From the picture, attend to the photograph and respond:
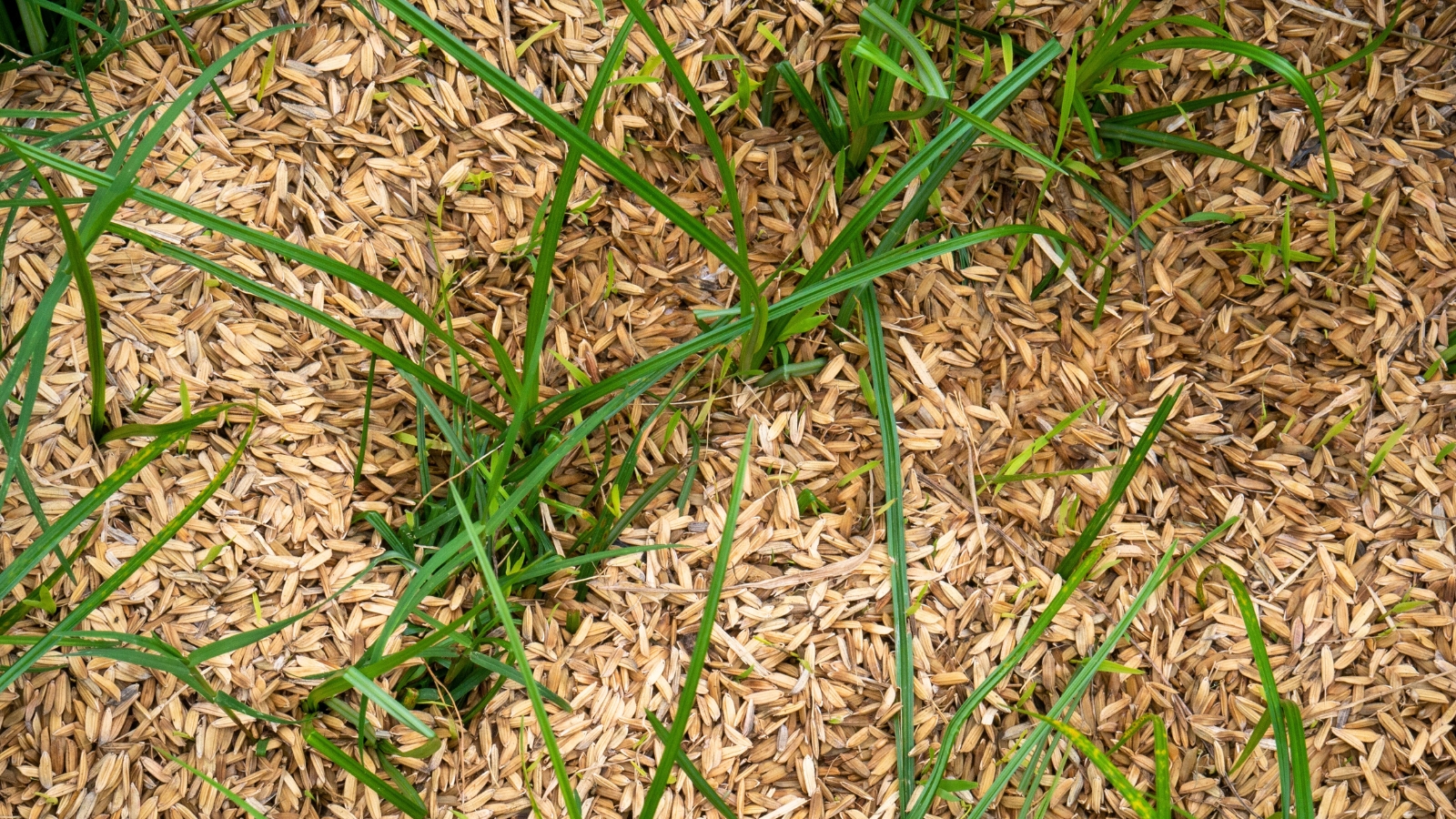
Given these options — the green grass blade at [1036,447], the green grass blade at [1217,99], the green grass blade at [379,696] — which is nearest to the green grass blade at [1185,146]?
the green grass blade at [1217,99]

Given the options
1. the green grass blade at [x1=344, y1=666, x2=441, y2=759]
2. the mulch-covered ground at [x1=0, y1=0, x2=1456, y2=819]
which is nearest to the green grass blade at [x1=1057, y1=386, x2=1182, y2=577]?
the mulch-covered ground at [x1=0, y1=0, x2=1456, y2=819]

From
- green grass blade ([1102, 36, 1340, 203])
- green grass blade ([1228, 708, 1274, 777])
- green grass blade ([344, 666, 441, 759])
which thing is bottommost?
green grass blade ([1228, 708, 1274, 777])

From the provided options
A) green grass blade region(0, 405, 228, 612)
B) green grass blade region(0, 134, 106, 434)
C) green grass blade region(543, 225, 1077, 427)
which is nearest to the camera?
green grass blade region(0, 134, 106, 434)

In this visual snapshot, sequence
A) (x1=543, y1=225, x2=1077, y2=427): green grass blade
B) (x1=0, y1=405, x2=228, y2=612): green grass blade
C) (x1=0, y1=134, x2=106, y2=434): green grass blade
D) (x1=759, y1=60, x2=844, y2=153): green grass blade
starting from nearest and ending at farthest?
(x1=0, y1=134, x2=106, y2=434): green grass blade
(x1=0, y1=405, x2=228, y2=612): green grass blade
(x1=543, y1=225, x2=1077, y2=427): green grass blade
(x1=759, y1=60, x2=844, y2=153): green grass blade

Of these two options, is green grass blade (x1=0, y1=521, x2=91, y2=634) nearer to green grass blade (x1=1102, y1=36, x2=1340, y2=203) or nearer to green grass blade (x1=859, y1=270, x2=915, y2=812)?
green grass blade (x1=859, y1=270, x2=915, y2=812)

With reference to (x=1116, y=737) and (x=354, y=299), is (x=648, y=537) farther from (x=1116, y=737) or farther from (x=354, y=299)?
(x=1116, y=737)

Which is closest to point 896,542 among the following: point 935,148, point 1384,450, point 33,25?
point 935,148

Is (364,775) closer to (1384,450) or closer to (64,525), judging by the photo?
(64,525)

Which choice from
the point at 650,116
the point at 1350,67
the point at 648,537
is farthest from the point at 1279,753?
the point at 650,116
